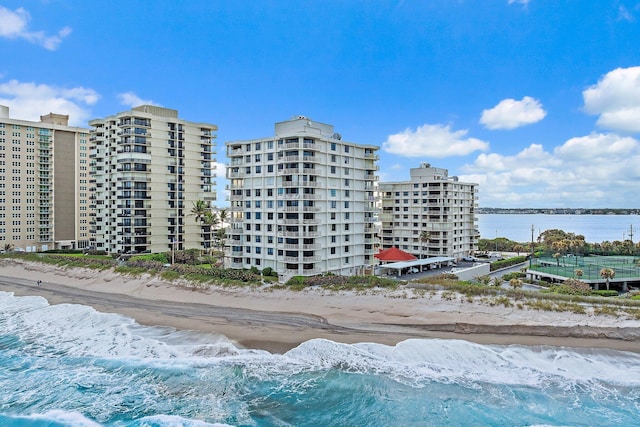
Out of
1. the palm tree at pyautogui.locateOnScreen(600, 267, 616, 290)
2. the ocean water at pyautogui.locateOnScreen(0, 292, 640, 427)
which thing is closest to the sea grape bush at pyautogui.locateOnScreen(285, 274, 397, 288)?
the ocean water at pyautogui.locateOnScreen(0, 292, 640, 427)

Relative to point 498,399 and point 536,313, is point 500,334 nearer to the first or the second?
point 536,313

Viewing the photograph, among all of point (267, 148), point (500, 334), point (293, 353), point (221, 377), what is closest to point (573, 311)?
point (500, 334)

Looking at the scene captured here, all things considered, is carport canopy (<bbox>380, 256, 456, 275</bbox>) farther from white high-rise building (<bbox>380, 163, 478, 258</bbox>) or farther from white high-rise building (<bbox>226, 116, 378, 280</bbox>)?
white high-rise building (<bbox>380, 163, 478, 258</bbox>)

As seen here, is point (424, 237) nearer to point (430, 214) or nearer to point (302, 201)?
point (430, 214)

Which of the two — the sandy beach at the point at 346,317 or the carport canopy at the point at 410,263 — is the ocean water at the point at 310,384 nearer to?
the sandy beach at the point at 346,317

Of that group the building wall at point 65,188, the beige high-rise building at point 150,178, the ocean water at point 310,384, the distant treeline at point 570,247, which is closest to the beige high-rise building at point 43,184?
the building wall at point 65,188

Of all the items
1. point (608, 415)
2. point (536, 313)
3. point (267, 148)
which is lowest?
point (608, 415)

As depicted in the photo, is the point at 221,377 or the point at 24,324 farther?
the point at 24,324
